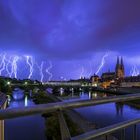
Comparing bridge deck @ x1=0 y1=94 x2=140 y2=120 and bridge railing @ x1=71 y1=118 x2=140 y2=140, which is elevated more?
bridge deck @ x1=0 y1=94 x2=140 y2=120

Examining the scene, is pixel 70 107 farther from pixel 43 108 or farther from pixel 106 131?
pixel 106 131

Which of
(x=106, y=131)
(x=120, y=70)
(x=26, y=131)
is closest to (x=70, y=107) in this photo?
(x=106, y=131)

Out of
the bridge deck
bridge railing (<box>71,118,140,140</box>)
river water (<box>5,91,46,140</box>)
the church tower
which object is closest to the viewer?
the bridge deck

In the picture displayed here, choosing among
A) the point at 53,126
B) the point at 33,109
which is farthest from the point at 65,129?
the point at 53,126

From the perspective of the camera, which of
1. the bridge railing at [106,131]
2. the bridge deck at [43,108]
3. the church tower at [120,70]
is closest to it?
the bridge deck at [43,108]

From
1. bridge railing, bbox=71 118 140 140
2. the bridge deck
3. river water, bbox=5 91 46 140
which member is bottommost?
river water, bbox=5 91 46 140

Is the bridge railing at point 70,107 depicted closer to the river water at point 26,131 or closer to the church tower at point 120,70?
the river water at point 26,131

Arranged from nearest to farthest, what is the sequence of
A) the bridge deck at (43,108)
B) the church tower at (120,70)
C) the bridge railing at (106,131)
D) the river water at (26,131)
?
the bridge deck at (43,108) → the bridge railing at (106,131) → the river water at (26,131) → the church tower at (120,70)

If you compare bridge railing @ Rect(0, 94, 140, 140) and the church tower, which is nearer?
bridge railing @ Rect(0, 94, 140, 140)

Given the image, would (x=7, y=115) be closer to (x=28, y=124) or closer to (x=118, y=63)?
(x=28, y=124)

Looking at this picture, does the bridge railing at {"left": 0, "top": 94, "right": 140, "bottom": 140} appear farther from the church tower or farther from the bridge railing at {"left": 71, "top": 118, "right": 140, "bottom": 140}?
the church tower

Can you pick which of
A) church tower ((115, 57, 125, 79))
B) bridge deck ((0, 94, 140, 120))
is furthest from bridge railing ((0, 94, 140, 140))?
church tower ((115, 57, 125, 79))

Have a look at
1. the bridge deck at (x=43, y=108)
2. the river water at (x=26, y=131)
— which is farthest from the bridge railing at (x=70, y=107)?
the river water at (x=26, y=131)

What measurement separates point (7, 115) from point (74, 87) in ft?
393
